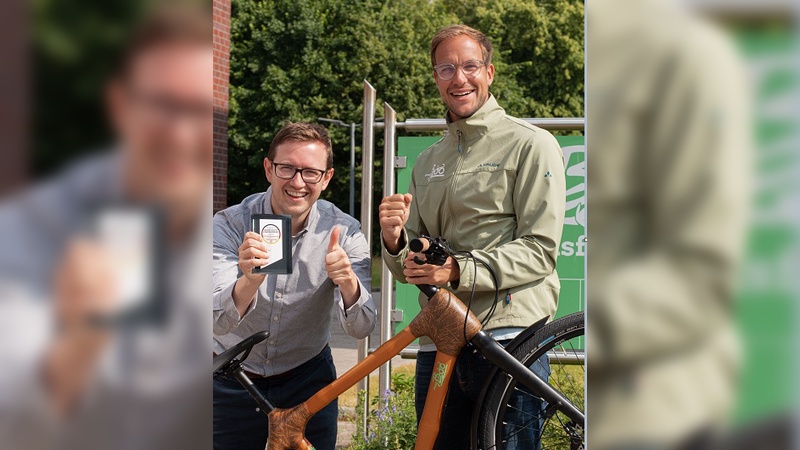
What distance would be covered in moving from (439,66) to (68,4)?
1.88 m

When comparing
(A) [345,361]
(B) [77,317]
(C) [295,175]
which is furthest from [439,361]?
(A) [345,361]

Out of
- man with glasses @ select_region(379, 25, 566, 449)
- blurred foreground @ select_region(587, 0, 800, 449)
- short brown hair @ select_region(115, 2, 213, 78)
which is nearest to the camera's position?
blurred foreground @ select_region(587, 0, 800, 449)

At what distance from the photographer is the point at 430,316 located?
292 cm

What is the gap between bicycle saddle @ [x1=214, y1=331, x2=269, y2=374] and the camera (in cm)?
303

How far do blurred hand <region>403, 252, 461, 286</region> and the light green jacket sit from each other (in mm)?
28

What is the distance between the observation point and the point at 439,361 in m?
2.95

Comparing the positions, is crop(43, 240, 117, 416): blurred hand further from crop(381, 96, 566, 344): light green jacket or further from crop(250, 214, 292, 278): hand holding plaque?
crop(381, 96, 566, 344): light green jacket

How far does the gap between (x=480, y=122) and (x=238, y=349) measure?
41.6 inches

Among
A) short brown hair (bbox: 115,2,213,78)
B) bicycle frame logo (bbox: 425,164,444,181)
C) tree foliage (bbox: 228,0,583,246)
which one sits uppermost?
tree foliage (bbox: 228,0,583,246)

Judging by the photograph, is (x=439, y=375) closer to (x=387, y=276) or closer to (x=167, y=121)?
(x=167, y=121)

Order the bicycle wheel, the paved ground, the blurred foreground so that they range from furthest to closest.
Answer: the paved ground, the bicycle wheel, the blurred foreground

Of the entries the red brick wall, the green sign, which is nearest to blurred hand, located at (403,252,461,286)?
the green sign

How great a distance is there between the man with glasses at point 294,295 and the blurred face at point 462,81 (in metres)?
0.47

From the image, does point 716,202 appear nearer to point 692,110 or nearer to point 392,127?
point 692,110
